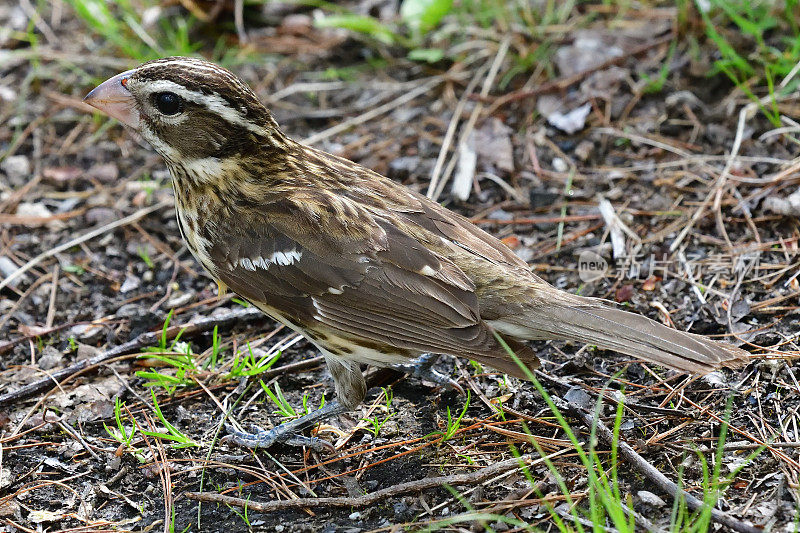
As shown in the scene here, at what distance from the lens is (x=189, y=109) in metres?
4.44

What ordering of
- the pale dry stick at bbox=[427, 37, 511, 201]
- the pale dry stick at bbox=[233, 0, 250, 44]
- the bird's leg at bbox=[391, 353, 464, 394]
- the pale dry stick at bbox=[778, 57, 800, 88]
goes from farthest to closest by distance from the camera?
the pale dry stick at bbox=[233, 0, 250, 44]
the pale dry stick at bbox=[427, 37, 511, 201]
the pale dry stick at bbox=[778, 57, 800, 88]
the bird's leg at bbox=[391, 353, 464, 394]

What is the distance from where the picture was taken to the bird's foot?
175 inches

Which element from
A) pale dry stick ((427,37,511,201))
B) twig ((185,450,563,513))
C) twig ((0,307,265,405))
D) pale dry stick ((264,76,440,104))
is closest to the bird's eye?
twig ((0,307,265,405))

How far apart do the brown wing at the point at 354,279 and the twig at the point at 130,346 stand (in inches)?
32.2

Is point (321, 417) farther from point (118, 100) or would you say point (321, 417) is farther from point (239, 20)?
point (239, 20)

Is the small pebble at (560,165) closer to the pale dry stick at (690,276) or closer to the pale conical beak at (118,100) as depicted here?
the pale dry stick at (690,276)

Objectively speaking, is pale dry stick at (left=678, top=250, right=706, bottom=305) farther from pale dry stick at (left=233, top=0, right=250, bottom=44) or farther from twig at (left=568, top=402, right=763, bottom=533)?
pale dry stick at (left=233, top=0, right=250, bottom=44)

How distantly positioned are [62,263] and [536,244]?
3107mm

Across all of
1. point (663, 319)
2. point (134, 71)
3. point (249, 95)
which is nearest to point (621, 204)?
point (663, 319)

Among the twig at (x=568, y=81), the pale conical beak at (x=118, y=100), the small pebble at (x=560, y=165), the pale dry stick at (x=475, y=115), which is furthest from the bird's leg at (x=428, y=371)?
the twig at (x=568, y=81)

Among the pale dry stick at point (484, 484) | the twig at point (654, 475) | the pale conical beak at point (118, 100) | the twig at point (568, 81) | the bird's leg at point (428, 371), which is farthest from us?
the twig at point (568, 81)

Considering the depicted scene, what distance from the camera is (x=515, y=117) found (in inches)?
266

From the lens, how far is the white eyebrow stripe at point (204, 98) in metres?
4.38

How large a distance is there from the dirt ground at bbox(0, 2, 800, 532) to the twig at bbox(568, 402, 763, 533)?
0.19 feet
